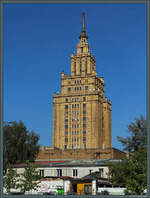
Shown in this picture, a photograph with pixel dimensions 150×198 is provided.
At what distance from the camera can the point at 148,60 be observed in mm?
12234

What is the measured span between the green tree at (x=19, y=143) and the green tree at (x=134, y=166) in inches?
763

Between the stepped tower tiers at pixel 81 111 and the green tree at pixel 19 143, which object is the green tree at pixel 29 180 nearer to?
the green tree at pixel 19 143

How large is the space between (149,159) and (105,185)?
34.7 metres

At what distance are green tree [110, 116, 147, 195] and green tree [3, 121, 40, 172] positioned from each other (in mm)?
19379

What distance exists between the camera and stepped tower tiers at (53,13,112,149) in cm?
10662

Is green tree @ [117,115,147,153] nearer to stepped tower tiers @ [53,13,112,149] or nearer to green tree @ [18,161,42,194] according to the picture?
green tree @ [18,161,42,194]

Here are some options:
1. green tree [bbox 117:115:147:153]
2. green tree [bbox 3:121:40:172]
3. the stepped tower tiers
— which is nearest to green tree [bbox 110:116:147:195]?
green tree [bbox 117:115:147:153]

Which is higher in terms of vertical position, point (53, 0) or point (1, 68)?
point (53, 0)

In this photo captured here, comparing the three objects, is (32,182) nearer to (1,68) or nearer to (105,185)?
(105,185)

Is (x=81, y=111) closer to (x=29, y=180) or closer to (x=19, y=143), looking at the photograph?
(x=19, y=143)

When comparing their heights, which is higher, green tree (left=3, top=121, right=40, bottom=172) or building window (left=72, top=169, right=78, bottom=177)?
green tree (left=3, top=121, right=40, bottom=172)

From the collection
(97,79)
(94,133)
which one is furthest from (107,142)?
(97,79)

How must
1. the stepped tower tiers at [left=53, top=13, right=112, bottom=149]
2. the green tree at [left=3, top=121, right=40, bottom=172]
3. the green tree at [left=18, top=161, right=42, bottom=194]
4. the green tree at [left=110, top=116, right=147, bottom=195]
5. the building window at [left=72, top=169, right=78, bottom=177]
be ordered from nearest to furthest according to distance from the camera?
the green tree at [left=110, top=116, right=147, bottom=195] → the green tree at [left=18, top=161, right=42, bottom=194] → the building window at [left=72, top=169, right=78, bottom=177] → the green tree at [left=3, top=121, right=40, bottom=172] → the stepped tower tiers at [left=53, top=13, right=112, bottom=149]

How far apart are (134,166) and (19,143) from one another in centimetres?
3423
